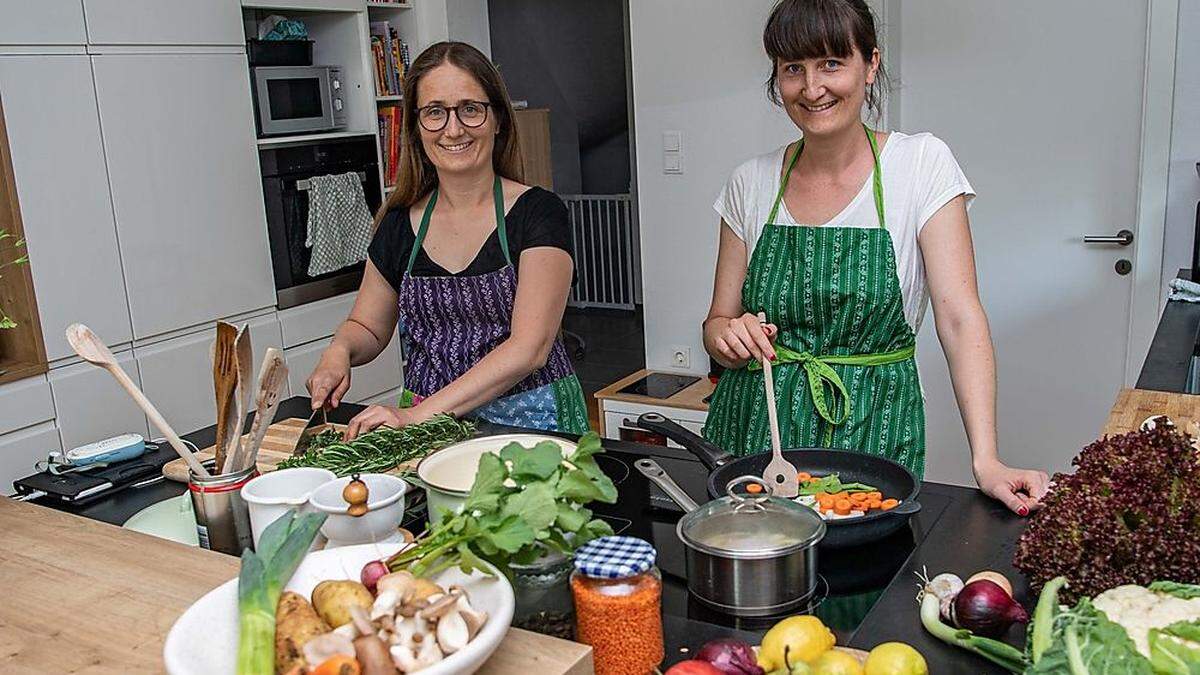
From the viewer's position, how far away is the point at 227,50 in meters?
3.53

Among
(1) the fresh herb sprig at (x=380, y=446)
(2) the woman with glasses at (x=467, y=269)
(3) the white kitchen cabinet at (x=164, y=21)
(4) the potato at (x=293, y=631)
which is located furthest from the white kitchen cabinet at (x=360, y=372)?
(4) the potato at (x=293, y=631)

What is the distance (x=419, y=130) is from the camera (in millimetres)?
2029

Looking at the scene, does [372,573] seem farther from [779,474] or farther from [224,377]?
[779,474]

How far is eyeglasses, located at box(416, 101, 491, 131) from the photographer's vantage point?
1934 mm

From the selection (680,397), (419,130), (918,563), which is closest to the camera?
(918,563)

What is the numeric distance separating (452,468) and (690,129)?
8.70 ft

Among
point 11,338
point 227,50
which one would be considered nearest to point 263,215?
point 227,50

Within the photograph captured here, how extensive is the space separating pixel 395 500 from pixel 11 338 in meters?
2.39

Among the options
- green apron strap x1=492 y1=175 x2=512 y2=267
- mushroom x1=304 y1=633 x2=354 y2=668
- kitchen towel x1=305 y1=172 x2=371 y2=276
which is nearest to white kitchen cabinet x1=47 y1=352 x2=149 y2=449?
kitchen towel x1=305 y1=172 x2=371 y2=276

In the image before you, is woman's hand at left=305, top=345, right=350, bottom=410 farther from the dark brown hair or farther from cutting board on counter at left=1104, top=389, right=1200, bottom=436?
cutting board on counter at left=1104, top=389, right=1200, bottom=436

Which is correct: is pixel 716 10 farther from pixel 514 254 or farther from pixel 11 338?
pixel 11 338

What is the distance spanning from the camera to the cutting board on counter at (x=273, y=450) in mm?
1723

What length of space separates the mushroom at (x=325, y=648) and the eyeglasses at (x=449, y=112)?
→ 4.32ft

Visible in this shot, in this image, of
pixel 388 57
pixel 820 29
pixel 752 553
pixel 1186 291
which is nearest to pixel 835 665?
pixel 752 553
